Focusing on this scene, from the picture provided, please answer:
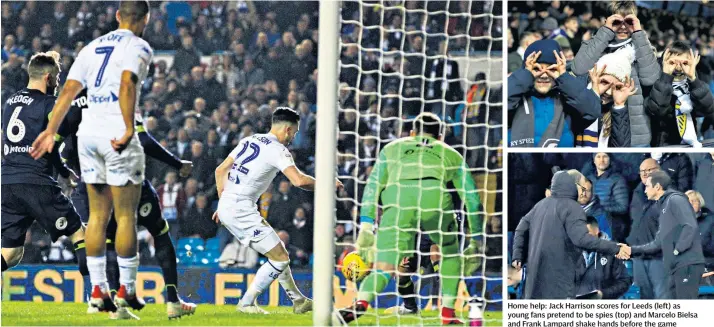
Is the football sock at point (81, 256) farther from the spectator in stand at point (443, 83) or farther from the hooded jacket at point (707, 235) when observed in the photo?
the hooded jacket at point (707, 235)

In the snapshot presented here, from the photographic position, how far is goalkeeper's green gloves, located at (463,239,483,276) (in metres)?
6.83

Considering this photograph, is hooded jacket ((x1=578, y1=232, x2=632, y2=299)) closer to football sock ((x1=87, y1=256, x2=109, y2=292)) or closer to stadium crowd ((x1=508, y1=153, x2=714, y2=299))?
stadium crowd ((x1=508, y1=153, x2=714, y2=299))

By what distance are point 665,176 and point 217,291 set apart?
3.25 m

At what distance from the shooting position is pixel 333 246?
569cm

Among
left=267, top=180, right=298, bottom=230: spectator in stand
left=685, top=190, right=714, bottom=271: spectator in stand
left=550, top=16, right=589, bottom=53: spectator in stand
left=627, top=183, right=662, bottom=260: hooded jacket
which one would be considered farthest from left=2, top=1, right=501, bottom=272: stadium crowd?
left=685, top=190, right=714, bottom=271: spectator in stand

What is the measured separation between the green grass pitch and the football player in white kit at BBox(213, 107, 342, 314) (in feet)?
0.39

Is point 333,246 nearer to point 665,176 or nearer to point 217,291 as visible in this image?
point 217,291

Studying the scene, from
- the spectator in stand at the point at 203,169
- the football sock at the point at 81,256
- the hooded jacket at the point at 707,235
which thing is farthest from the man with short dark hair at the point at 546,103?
the football sock at the point at 81,256

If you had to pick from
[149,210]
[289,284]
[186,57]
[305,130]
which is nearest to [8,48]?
[186,57]

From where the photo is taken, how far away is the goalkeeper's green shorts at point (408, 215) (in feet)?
21.6

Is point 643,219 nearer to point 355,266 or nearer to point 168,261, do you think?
point 355,266

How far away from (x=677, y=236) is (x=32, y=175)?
176 inches

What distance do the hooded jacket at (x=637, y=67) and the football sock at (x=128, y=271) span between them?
3.35m

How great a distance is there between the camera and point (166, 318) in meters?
6.66
